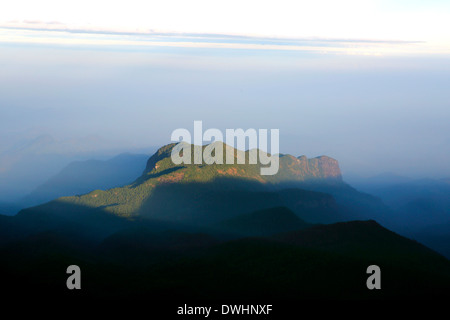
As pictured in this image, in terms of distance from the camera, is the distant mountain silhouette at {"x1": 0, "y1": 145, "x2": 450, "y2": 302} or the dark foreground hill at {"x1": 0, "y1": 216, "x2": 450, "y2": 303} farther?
the distant mountain silhouette at {"x1": 0, "y1": 145, "x2": 450, "y2": 302}

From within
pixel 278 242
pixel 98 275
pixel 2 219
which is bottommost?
pixel 98 275

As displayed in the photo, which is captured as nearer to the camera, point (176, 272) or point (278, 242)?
point (176, 272)

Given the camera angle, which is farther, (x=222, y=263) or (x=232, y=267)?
(x=222, y=263)

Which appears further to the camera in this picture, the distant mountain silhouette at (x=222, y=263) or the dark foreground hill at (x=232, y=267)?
the distant mountain silhouette at (x=222, y=263)

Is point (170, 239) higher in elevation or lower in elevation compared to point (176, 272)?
higher

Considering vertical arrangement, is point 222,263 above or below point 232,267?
above
